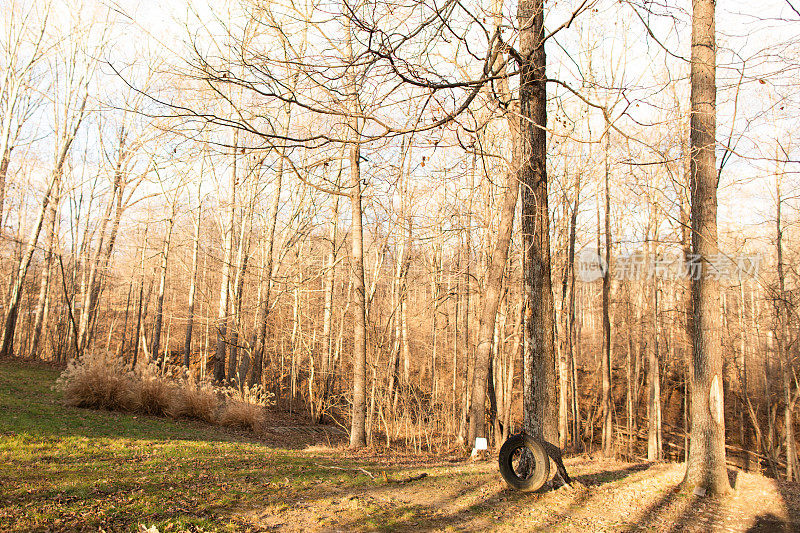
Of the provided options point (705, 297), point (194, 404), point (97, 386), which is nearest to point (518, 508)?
point (705, 297)

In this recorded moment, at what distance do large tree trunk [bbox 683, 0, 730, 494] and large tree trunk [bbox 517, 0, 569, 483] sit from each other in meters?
1.83

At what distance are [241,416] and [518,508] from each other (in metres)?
7.58

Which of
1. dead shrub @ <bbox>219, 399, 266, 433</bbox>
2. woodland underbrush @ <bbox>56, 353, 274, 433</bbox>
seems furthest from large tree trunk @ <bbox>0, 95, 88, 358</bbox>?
dead shrub @ <bbox>219, 399, 266, 433</bbox>

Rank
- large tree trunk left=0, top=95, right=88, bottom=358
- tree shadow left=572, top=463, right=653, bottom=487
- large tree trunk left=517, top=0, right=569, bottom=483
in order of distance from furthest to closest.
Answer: large tree trunk left=0, top=95, right=88, bottom=358
tree shadow left=572, top=463, right=653, bottom=487
large tree trunk left=517, top=0, right=569, bottom=483

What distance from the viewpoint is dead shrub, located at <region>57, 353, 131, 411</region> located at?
9.16m

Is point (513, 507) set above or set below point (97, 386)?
below

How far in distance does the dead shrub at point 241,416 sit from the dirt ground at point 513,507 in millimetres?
5252

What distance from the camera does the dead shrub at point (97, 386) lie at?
916cm

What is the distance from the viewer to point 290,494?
4.79 meters

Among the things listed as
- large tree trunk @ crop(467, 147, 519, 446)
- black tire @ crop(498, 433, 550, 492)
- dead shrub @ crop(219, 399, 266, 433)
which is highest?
large tree trunk @ crop(467, 147, 519, 446)

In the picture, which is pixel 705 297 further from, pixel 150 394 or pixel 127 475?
pixel 150 394

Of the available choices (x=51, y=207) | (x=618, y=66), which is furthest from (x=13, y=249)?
(x=618, y=66)

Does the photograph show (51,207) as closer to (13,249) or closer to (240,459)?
(13,249)

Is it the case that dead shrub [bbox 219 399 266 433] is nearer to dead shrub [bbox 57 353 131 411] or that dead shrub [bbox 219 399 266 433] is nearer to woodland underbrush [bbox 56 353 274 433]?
woodland underbrush [bbox 56 353 274 433]
